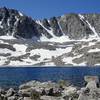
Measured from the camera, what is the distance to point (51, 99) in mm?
48656

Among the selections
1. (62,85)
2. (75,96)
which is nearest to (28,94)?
(75,96)

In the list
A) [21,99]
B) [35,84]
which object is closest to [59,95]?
[21,99]

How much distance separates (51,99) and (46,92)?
6.39 metres

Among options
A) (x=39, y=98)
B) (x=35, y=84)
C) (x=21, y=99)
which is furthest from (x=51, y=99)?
(x=35, y=84)

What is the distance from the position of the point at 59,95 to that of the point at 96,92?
63.9 ft

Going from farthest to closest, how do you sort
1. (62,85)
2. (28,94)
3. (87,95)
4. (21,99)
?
(62,85) < (28,94) < (21,99) < (87,95)

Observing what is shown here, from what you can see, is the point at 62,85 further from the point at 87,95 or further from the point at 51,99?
the point at 87,95

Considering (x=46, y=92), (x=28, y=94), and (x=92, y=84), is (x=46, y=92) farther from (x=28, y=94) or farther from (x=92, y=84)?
(x=92, y=84)

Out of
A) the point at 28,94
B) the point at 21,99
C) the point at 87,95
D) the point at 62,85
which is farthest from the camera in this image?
the point at 62,85

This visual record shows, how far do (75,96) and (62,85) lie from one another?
742 inches

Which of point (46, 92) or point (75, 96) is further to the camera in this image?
point (46, 92)

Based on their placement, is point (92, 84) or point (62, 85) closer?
point (92, 84)

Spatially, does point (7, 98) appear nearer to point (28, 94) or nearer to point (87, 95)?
point (28, 94)

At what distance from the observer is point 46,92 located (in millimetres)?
55000
